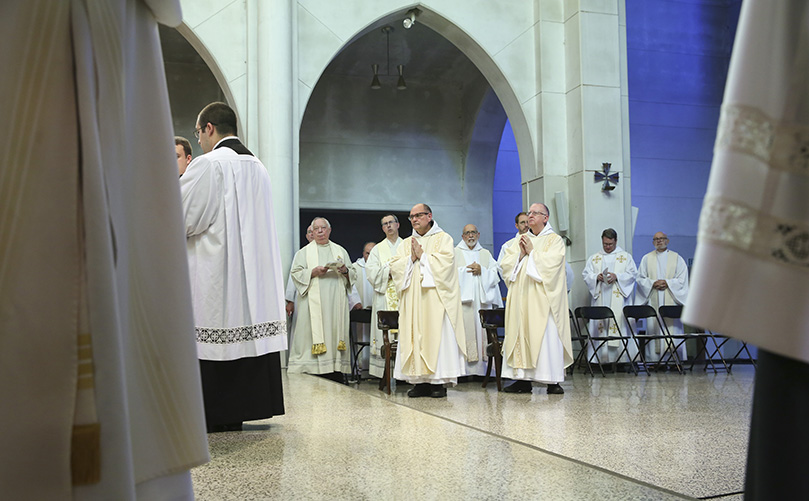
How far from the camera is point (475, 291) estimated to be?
959cm

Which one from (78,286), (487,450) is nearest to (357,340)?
(487,450)

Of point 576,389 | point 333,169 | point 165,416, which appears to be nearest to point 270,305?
point 165,416

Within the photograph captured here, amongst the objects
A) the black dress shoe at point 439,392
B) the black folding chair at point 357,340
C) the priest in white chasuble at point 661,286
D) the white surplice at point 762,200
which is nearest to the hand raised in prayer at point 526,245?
the black dress shoe at point 439,392

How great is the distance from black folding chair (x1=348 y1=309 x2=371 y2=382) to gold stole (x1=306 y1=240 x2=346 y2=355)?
33 cm

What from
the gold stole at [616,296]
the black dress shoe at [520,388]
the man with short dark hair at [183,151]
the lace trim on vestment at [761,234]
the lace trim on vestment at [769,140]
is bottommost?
the black dress shoe at [520,388]

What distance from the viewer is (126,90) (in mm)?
1413

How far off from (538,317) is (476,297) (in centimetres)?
222

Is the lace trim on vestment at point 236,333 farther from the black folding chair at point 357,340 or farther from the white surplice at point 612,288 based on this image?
the white surplice at point 612,288

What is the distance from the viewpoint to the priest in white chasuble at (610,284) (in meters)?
9.95

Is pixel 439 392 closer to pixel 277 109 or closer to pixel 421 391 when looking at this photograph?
pixel 421 391

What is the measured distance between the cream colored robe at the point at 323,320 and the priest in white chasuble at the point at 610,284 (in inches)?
130

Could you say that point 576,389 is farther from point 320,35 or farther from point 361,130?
point 361,130

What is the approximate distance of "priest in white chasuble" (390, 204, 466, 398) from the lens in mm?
7220

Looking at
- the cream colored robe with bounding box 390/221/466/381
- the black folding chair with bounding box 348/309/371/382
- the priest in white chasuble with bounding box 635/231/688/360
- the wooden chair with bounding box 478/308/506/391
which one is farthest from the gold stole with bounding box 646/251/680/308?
the cream colored robe with bounding box 390/221/466/381
